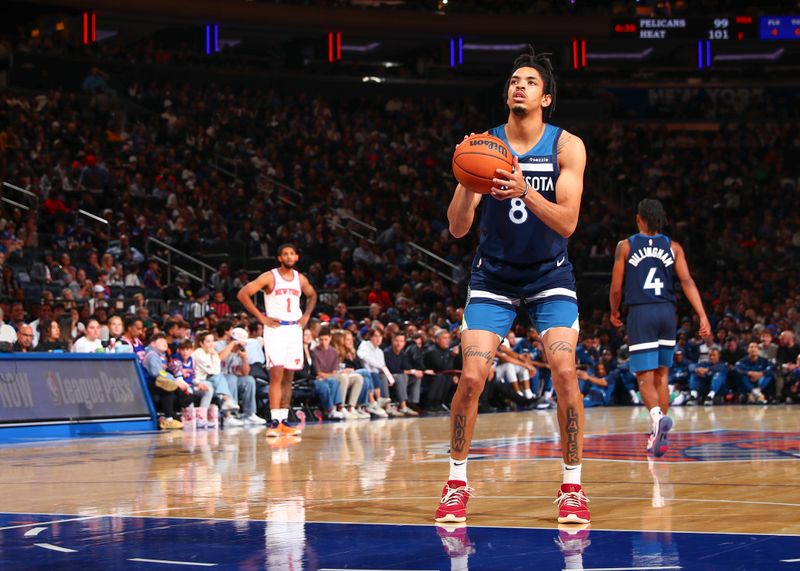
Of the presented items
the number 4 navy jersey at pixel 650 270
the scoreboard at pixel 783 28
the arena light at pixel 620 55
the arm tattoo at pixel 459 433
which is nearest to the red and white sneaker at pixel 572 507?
the arm tattoo at pixel 459 433

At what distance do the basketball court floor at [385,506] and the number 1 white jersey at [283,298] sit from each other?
1.87 meters

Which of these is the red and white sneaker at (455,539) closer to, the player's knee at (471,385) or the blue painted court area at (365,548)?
the blue painted court area at (365,548)

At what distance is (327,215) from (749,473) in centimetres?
2021

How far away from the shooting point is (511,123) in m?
6.09

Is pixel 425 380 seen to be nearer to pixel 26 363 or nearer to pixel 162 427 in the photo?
pixel 162 427

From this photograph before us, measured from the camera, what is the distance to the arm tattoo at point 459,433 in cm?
596

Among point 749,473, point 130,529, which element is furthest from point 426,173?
point 130,529

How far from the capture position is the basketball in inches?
217

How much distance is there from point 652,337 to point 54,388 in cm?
699

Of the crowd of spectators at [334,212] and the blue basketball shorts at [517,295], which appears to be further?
the crowd of spectators at [334,212]

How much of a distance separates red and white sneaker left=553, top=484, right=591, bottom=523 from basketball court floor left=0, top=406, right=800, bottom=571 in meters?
0.09

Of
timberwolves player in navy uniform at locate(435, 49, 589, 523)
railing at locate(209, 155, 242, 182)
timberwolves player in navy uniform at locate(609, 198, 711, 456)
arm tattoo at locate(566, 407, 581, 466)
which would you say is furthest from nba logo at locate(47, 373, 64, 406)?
railing at locate(209, 155, 242, 182)

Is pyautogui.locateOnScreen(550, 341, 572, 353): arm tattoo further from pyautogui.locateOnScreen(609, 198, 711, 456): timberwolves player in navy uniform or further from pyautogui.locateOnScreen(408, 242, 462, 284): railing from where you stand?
pyautogui.locateOnScreen(408, 242, 462, 284): railing

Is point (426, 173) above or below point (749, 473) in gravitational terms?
above
